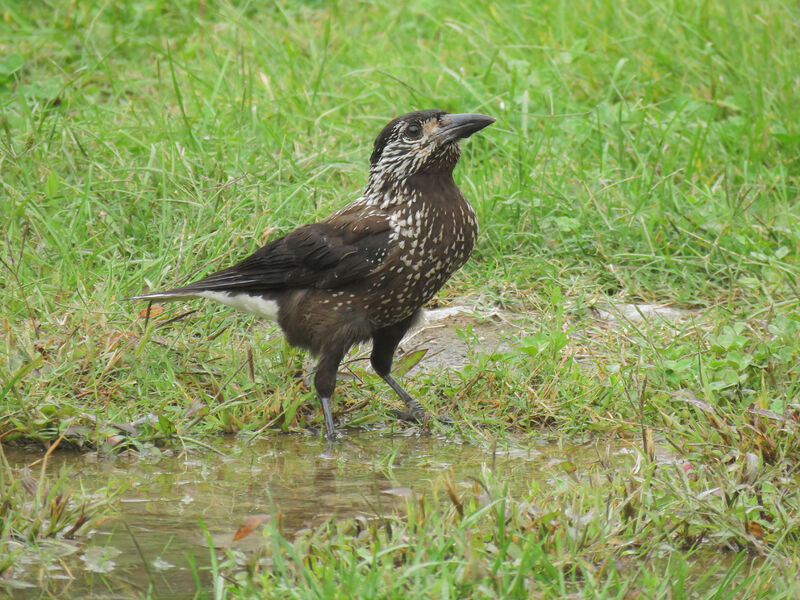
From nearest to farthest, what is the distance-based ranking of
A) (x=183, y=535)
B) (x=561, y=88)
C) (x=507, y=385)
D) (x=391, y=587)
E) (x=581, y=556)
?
(x=391, y=587)
(x=581, y=556)
(x=183, y=535)
(x=507, y=385)
(x=561, y=88)

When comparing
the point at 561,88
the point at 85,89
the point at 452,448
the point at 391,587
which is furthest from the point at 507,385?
the point at 85,89

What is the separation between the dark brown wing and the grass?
1.17 feet

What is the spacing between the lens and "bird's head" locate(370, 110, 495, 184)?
5270mm

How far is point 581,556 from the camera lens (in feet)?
11.4

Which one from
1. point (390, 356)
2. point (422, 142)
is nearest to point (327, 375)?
point (390, 356)

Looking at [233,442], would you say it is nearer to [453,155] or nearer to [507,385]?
[507,385]

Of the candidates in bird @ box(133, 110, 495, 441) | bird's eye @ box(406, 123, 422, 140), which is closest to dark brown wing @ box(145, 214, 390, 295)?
bird @ box(133, 110, 495, 441)

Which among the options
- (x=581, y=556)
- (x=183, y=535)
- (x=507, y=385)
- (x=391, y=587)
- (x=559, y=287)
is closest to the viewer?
(x=391, y=587)

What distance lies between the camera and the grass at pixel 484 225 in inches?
148

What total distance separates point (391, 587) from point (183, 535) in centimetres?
100

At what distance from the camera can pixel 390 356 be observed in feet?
17.8

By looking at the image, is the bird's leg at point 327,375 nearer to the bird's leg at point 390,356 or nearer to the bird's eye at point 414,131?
the bird's leg at point 390,356

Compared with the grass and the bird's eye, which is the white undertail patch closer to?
the grass

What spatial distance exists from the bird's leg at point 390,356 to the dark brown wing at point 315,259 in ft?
1.26
